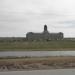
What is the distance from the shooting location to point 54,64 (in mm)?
18922

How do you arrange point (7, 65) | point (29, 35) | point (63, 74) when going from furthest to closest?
point (29, 35) → point (7, 65) → point (63, 74)

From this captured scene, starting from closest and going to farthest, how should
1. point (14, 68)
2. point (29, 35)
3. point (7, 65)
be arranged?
point (14, 68) → point (7, 65) → point (29, 35)

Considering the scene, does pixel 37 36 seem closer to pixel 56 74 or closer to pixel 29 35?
pixel 29 35

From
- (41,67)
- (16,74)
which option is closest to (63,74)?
(16,74)

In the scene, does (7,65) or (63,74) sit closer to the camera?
(63,74)

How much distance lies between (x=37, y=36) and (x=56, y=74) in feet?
382

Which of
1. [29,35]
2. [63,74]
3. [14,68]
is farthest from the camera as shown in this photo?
[29,35]

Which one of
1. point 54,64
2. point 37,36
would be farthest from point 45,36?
point 54,64

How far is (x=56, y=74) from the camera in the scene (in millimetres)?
13305

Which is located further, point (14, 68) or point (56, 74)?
point (14, 68)

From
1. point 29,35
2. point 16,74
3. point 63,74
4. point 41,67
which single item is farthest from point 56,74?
point 29,35

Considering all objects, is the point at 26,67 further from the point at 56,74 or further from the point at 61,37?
the point at 61,37

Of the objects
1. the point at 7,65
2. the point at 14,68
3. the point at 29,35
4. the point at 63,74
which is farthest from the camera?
the point at 29,35

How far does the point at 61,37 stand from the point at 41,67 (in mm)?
117145
